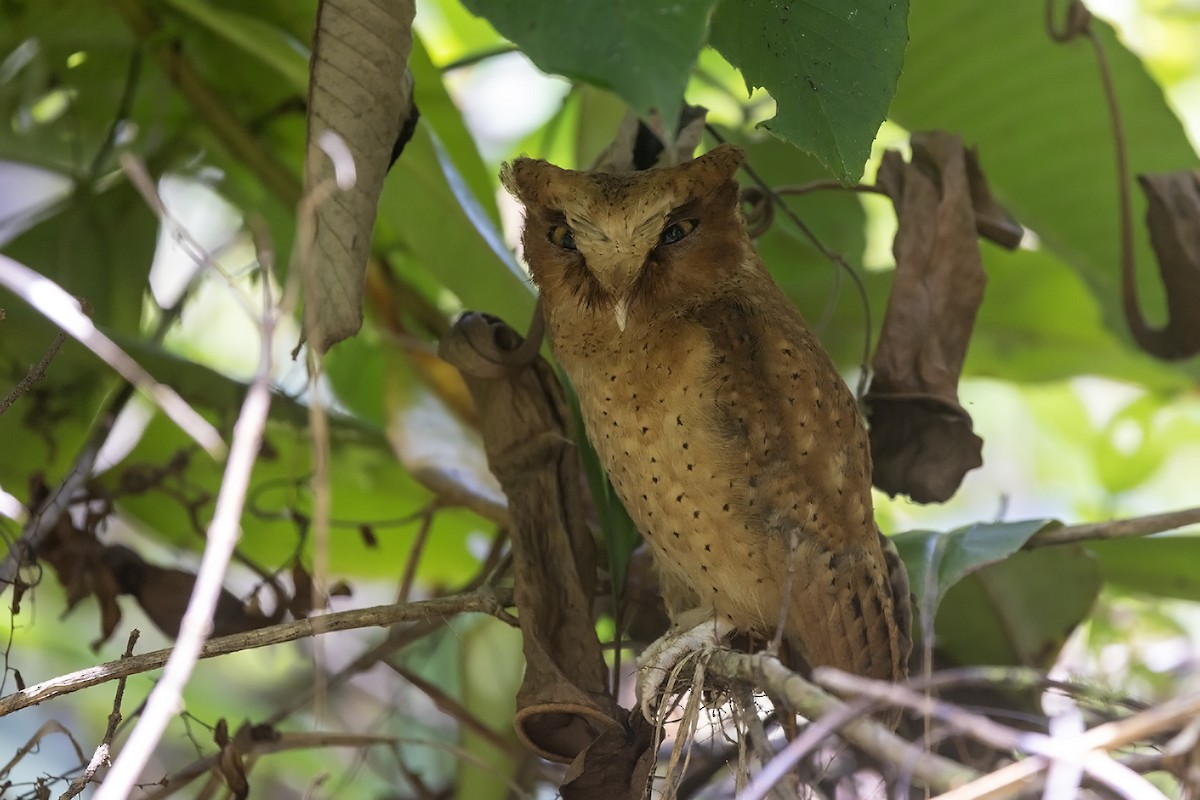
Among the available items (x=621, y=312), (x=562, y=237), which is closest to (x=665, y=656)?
(x=621, y=312)

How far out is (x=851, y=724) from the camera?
0.71m

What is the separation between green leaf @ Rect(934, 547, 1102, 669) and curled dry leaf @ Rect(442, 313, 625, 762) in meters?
0.57

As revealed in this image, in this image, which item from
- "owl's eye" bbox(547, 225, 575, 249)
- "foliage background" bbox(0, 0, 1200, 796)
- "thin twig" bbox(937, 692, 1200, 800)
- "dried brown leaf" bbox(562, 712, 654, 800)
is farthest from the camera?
"foliage background" bbox(0, 0, 1200, 796)

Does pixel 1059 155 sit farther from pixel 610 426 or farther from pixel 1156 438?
pixel 610 426

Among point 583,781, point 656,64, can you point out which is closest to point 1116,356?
point 583,781

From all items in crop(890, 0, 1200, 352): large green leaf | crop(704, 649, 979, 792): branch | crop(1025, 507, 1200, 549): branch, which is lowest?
crop(704, 649, 979, 792): branch

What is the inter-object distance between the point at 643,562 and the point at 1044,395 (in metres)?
1.05

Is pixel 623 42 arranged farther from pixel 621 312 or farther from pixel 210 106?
pixel 210 106

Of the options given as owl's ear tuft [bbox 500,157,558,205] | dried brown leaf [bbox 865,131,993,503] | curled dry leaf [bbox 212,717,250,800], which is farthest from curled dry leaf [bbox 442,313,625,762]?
dried brown leaf [bbox 865,131,993,503]

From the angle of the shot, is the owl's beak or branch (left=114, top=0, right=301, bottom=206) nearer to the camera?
the owl's beak

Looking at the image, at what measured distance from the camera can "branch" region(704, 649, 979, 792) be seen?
650 millimetres

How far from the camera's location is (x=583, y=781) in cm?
107

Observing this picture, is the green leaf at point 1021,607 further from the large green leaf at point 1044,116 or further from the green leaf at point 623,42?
the green leaf at point 623,42

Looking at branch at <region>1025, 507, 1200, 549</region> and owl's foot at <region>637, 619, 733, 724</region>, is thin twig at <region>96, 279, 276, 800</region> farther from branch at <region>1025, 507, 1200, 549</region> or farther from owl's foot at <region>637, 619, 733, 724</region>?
branch at <region>1025, 507, 1200, 549</region>
